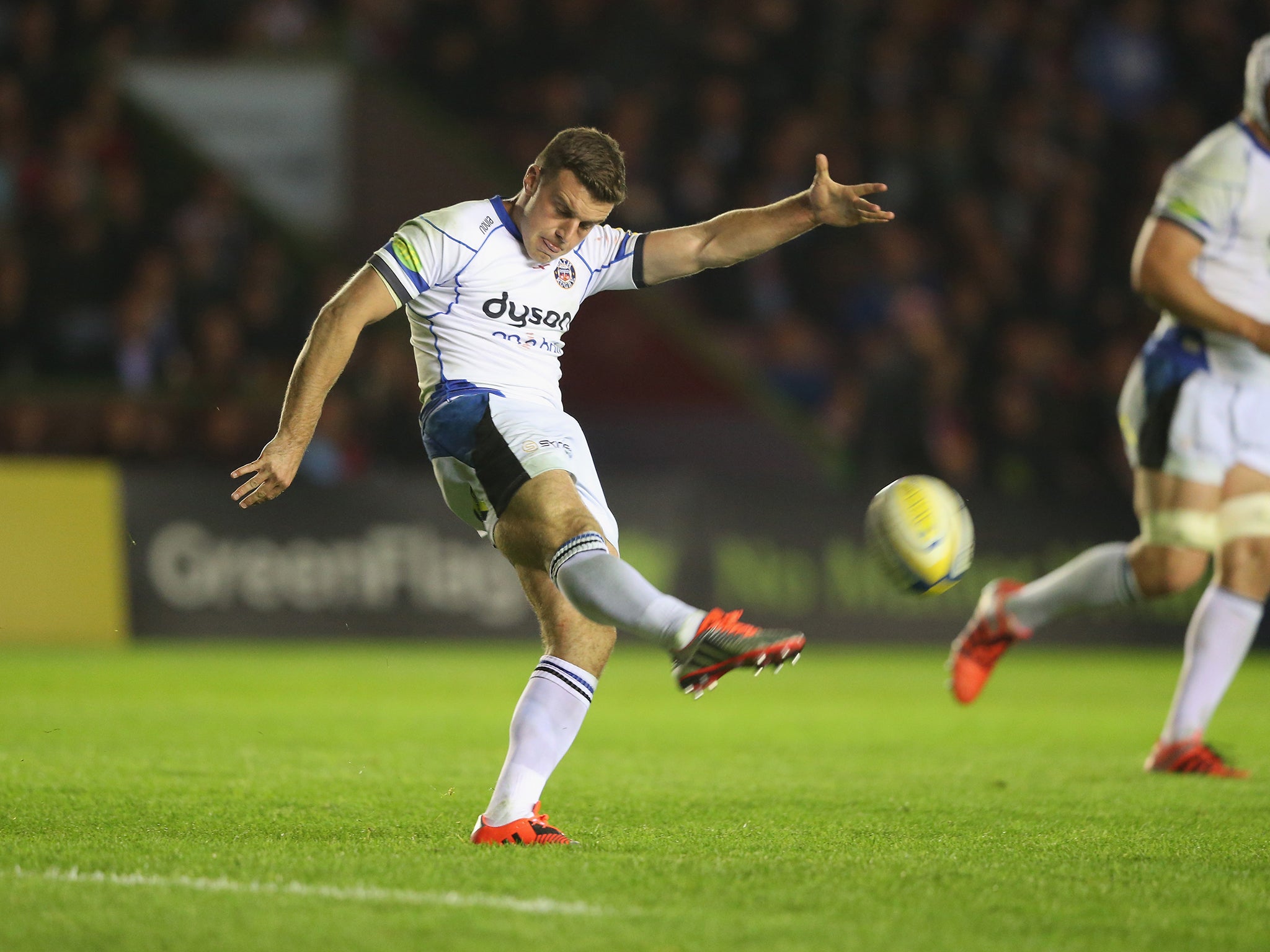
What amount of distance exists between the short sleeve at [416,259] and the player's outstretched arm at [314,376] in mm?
39

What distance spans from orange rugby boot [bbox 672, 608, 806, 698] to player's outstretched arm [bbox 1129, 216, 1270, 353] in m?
2.80

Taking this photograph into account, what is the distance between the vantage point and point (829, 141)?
1703 centimetres

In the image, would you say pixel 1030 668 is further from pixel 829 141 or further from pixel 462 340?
pixel 462 340

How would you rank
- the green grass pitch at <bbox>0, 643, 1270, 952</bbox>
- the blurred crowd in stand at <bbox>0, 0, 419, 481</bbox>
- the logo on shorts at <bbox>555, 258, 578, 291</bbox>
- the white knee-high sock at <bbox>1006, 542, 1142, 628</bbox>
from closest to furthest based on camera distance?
the green grass pitch at <bbox>0, 643, 1270, 952</bbox> → the logo on shorts at <bbox>555, 258, 578, 291</bbox> → the white knee-high sock at <bbox>1006, 542, 1142, 628</bbox> → the blurred crowd in stand at <bbox>0, 0, 419, 481</bbox>

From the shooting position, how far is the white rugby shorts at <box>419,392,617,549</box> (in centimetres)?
477

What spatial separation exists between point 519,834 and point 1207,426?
322 cm

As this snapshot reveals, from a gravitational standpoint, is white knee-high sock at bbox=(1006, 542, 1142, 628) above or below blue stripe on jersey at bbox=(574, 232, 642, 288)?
below

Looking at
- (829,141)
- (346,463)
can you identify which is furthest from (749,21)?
(346,463)

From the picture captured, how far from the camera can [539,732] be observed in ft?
15.7

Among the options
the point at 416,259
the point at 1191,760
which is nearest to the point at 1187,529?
the point at 1191,760

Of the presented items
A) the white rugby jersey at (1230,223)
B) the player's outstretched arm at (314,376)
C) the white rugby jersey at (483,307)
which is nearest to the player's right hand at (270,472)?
the player's outstretched arm at (314,376)

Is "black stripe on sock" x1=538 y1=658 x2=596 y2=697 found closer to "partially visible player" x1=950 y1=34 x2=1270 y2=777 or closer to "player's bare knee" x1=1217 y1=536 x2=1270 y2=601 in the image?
"partially visible player" x1=950 y1=34 x2=1270 y2=777

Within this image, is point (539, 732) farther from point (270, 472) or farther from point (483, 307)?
point (483, 307)

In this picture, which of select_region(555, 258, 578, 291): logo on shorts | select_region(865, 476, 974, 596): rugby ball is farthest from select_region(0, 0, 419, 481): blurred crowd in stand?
select_region(865, 476, 974, 596): rugby ball
